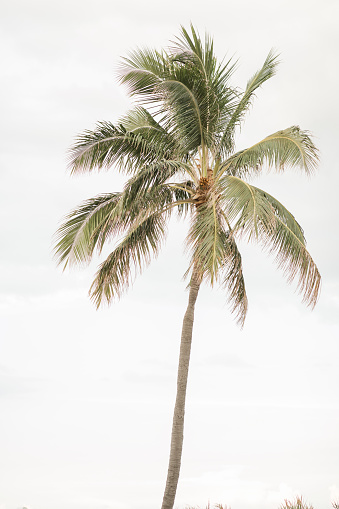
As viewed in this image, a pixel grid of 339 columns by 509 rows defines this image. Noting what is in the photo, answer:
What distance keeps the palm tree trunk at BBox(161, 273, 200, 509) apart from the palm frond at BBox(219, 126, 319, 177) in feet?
9.62

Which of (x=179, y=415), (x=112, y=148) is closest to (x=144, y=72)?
(x=112, y=148)

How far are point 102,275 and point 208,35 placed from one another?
6.04 m

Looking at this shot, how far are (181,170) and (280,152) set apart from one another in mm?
2374

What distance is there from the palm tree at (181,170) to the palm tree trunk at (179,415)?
0.02 metres

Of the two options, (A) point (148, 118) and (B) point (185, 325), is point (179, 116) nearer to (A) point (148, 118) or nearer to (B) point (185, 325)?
(A) point (148, 118)

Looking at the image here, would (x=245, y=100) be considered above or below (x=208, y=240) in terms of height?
above

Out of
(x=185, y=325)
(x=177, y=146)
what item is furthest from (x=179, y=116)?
(x=185, y=325)

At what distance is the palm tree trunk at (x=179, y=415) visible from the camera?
14.9 m

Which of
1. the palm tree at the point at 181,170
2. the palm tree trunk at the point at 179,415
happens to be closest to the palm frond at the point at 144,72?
the palm tree at the point at 181,170

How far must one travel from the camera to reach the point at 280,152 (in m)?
16.0

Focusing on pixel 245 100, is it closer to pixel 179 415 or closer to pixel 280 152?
pixel 280 152

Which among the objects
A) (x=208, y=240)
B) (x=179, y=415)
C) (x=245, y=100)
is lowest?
(x=179, y=415)

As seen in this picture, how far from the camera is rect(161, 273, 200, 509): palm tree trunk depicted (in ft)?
49.0

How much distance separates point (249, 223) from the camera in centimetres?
Answer: 1370
